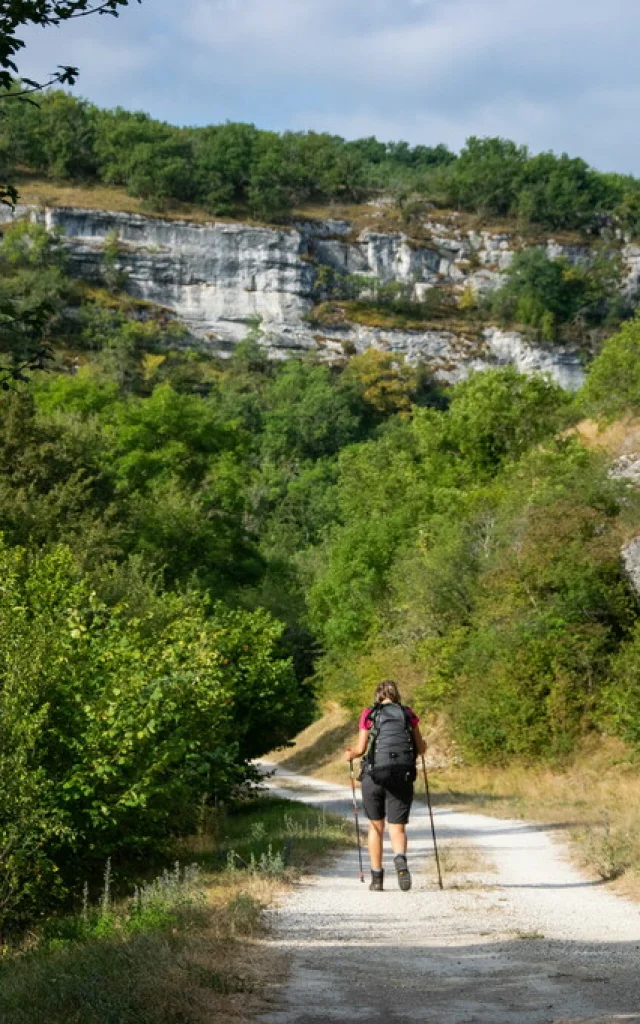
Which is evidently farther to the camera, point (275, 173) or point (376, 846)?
point (275, 173)

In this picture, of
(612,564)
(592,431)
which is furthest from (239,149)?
(612,564)

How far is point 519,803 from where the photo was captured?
23.1 meters

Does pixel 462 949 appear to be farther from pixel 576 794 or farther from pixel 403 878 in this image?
pixel 576 794

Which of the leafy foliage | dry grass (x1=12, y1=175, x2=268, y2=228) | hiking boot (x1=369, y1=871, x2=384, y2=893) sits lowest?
hiking boot (x1=369, y1=871, x2=384, y2=893)

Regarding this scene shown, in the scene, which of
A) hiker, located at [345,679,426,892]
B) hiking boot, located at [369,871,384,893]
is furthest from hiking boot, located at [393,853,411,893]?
hiking boot, located at [369,871,384,893]

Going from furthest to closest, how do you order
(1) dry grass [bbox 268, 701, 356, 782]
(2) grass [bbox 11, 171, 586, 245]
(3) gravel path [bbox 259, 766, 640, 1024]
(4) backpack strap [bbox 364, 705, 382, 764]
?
(2) grass [bbox 11, 171, 586, 245] < (1) dry grass [bbox 268, 701, 356, 782] < (4) backpack strap [bbox 364, 705, 382, 764] < (3) gravel path [bbox 259, 766, 640, 1024]

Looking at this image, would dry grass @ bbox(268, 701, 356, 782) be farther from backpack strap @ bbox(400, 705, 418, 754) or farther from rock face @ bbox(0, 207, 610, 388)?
rock face @ bbox(0, 207, 610, 388)

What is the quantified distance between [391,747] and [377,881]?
1.13 meters

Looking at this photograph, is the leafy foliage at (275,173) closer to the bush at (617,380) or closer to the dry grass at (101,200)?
the dry grass at (101,200)

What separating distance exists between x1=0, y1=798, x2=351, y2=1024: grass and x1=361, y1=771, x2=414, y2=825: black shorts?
41.7 inches

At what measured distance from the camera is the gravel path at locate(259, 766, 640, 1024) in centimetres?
666

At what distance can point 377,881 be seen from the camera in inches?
457

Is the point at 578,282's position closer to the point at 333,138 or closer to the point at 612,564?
the point at 333,138

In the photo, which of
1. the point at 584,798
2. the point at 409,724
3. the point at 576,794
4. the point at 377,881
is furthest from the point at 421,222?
the point at 377,881
